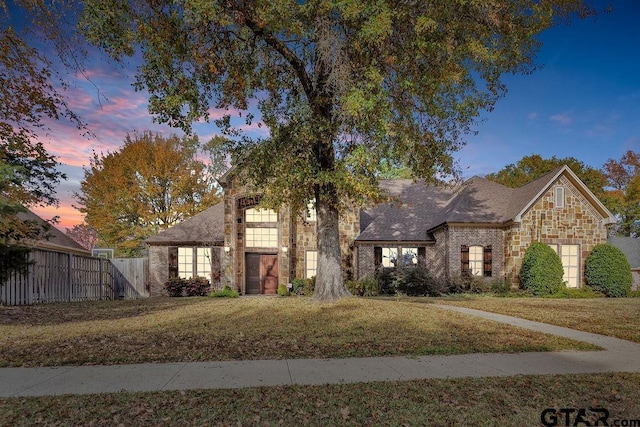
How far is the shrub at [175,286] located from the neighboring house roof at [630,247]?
29534mm

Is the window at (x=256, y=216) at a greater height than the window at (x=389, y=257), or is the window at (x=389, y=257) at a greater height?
the window at (x=256, y=216)

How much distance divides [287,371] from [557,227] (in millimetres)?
20089

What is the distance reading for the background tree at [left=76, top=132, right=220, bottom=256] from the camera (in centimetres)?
2912

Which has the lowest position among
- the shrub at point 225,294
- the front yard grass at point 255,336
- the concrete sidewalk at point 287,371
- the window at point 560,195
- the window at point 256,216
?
the shrub at point 225,294

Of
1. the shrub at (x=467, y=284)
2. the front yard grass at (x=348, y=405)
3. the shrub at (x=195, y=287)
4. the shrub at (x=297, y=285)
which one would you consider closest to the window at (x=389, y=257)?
the shrub at (x=467, y=284)

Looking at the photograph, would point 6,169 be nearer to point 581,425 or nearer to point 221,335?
point 221,335

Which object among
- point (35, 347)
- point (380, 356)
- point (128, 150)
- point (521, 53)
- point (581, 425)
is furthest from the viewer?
point (128, 150)

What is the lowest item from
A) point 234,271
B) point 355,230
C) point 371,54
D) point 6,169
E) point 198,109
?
point 234,271

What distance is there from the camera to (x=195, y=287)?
2302 centimetres

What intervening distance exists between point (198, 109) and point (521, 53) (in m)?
9.75

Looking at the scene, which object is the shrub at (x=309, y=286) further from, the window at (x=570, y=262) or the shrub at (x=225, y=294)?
the window at (x=570, y=262)

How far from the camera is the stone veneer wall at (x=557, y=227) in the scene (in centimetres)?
2105

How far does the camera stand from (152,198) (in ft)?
98.6

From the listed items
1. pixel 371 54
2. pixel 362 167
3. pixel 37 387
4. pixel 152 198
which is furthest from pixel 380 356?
pixel 152 198
